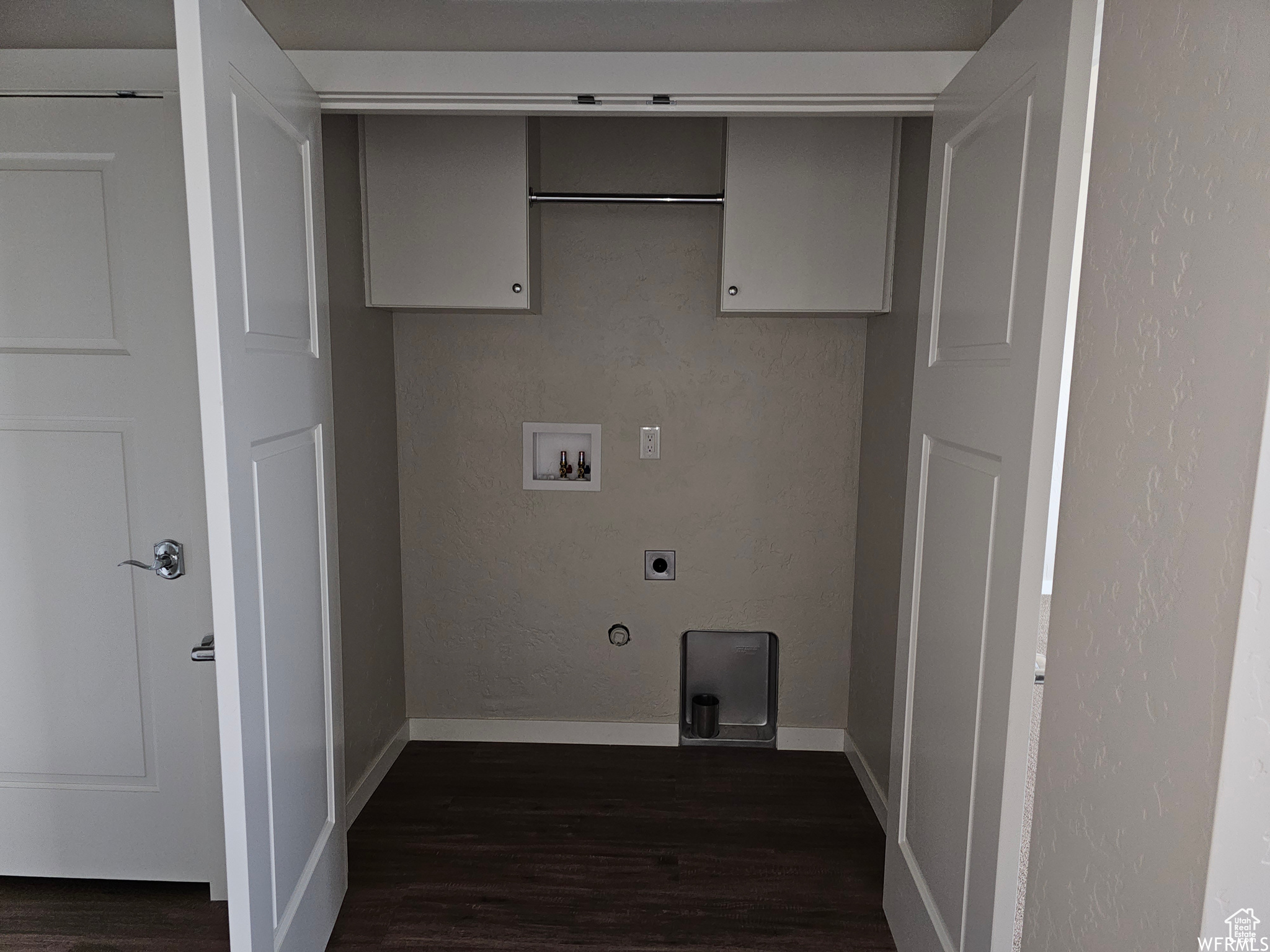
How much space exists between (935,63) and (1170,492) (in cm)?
116

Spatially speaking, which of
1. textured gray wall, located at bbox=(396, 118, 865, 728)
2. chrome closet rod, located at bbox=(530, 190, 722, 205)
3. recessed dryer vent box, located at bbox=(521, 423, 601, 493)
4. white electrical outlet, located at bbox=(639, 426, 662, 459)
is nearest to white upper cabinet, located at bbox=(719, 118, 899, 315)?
chrome closet rod, located at bbox=(530, 190, 722, 205)

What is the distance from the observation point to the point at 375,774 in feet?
8.68

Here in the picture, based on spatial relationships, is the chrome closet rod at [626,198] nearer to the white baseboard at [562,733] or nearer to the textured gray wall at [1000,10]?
the textured gray wall at [1000,10]

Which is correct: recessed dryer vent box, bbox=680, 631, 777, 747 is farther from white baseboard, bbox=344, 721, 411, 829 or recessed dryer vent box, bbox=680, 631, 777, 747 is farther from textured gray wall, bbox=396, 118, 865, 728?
white baseboard, bbox=344, 721, 411, 829

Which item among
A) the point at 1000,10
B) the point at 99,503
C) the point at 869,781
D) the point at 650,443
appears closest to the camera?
the point at 1000,10

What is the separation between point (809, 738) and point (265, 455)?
2.18 metres

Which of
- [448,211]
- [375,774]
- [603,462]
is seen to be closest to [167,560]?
[375,774]

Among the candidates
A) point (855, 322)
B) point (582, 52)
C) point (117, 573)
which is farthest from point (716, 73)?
point (117, 573)

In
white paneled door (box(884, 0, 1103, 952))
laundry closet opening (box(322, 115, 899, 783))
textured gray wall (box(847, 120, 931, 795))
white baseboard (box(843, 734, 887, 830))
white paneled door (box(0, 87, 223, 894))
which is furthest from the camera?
laundry closet opening (box(322, 115, 899, 783))

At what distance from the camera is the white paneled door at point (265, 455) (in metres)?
1.23

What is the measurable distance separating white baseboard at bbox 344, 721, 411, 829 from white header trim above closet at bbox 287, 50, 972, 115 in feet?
6.02

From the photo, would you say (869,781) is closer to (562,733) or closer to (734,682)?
(734,682)

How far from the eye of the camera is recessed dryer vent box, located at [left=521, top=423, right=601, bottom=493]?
2822 mm

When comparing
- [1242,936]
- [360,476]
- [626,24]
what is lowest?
[1242,936]
